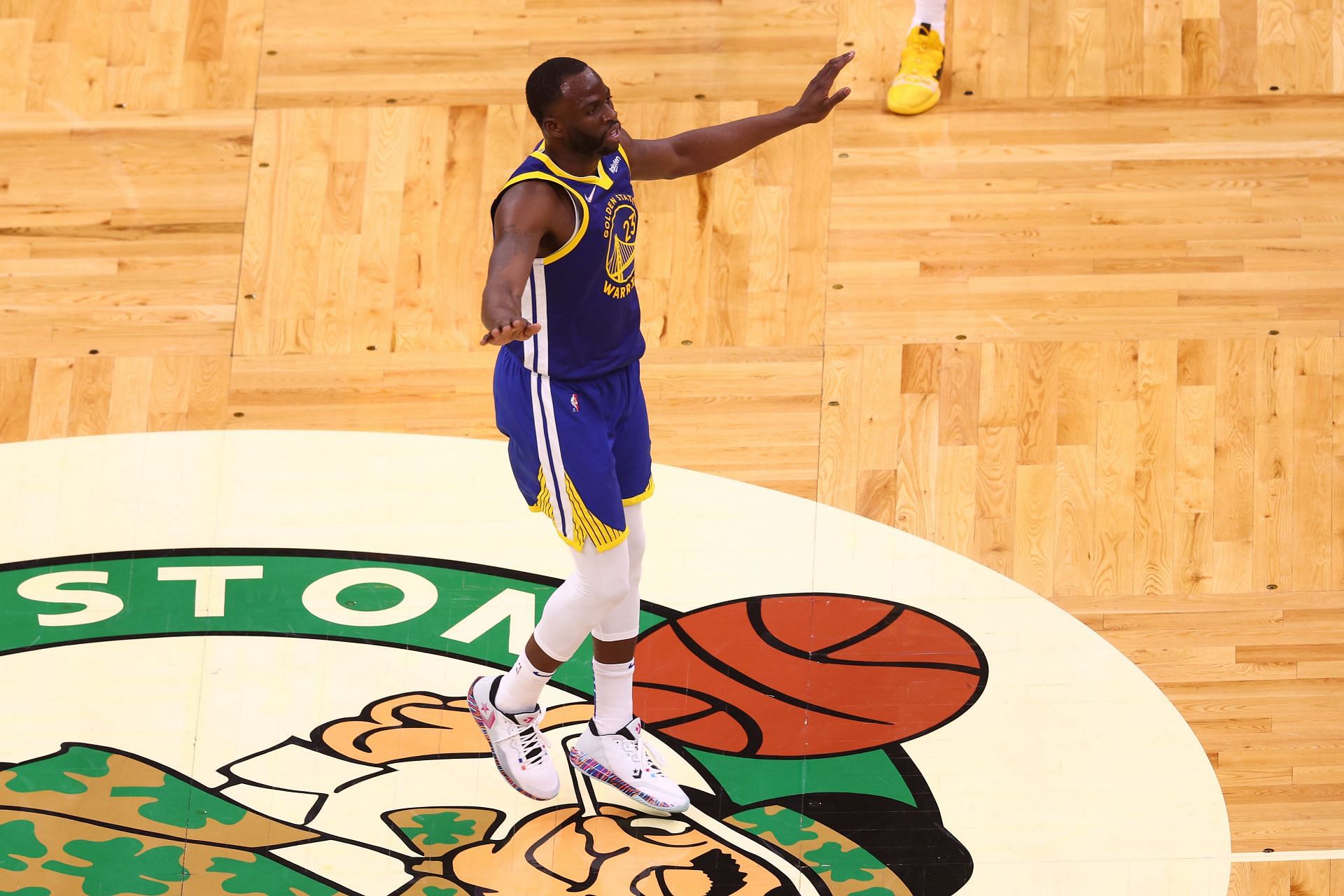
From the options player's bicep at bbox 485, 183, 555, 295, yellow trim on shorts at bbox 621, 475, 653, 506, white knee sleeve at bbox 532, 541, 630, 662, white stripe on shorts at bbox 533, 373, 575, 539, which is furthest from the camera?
yellow trim on shorts at bbox 621, 475, 653, 506

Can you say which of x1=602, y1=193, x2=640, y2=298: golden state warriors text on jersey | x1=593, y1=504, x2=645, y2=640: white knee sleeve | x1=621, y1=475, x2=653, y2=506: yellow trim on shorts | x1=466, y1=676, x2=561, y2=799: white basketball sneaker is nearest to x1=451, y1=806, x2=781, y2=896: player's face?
x1=466, y1=676, x2=561, y2=799: white basketball sneaker

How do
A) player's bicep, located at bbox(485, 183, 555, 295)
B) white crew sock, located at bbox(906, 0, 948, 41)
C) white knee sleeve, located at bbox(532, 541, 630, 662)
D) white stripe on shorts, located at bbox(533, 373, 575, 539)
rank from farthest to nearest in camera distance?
white crew sock, located at bbox(906, 0, 948, 41), white knee sleeve, located at bbox(532, 541, 630, 662), white stripe on shorts, located at bbox(533, 373, 575, 539), player's bicep, located at bbox(485, 183, 555, 295)

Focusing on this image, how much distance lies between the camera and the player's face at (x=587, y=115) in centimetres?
347

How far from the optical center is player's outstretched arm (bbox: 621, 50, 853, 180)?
391 centimetres

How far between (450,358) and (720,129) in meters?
1.51

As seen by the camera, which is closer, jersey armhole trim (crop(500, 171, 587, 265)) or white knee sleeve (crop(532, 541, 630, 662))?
jersey armhole trim (crop(500, 171, 587, 265))

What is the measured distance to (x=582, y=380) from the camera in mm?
3742

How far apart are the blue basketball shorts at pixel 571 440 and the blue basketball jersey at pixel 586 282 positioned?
0.14 ft

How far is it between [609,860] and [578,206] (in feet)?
5.22

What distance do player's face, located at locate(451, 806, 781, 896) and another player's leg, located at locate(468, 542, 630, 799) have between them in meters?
0.11

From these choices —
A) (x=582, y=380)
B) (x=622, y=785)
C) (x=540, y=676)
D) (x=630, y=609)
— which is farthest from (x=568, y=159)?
(x=622, y=785)

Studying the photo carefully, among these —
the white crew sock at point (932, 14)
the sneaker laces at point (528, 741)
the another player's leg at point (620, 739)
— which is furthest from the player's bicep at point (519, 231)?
the white crew sock at point (932, 14)

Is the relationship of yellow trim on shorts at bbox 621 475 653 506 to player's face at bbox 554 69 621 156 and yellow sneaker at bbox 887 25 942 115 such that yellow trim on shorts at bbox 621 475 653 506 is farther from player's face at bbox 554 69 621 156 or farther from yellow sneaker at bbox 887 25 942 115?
yellow sneaker at bbox 887 25 942 115

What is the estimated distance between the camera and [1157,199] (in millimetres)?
5297
